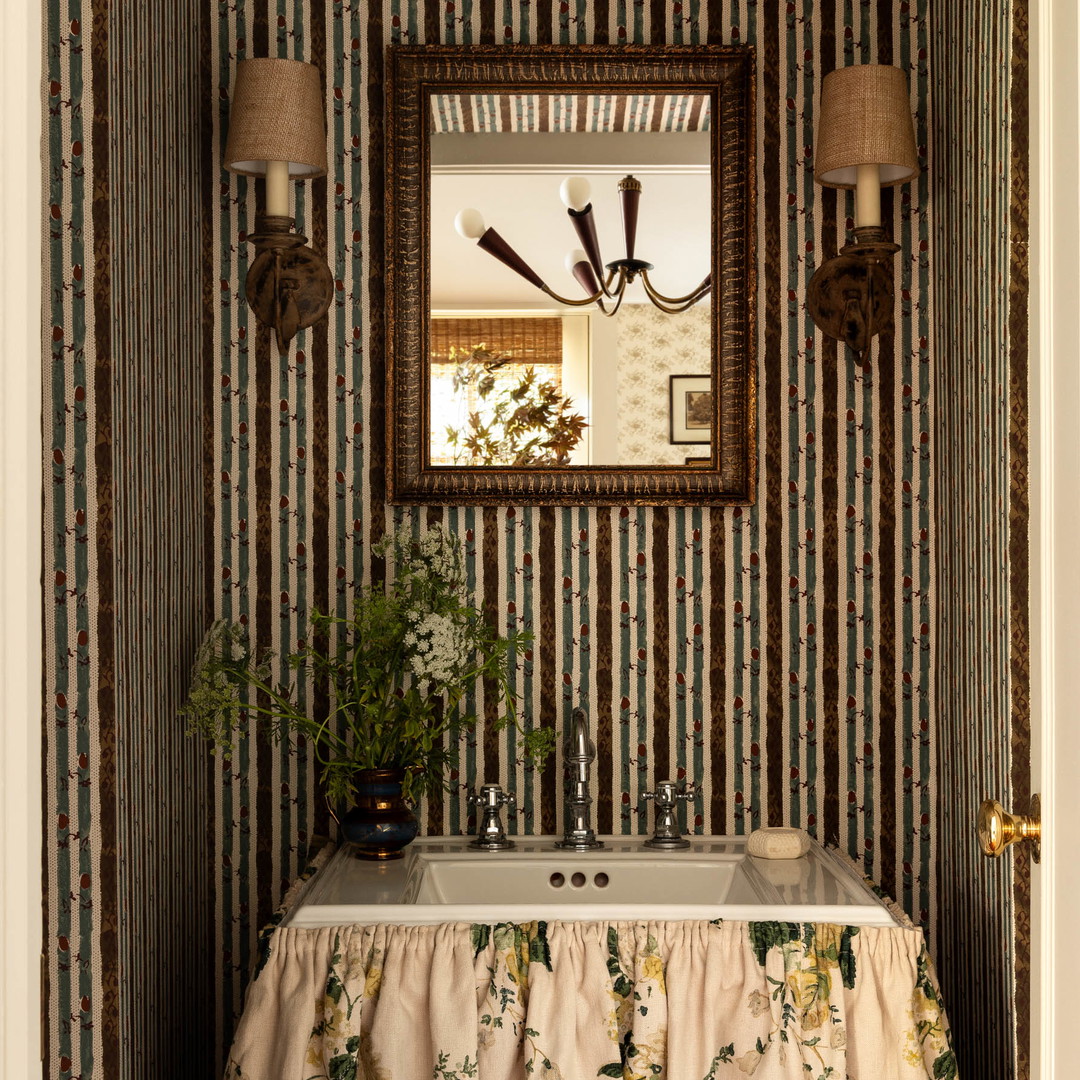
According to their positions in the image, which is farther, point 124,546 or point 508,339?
point 508,339

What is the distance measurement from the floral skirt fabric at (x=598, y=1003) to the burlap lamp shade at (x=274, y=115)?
4.09 ft

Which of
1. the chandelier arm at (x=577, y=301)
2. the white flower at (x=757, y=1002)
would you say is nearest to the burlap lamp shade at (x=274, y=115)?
the chandelier arm at (x=577, y=301)

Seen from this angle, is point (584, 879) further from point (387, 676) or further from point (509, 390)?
point (509, 390)

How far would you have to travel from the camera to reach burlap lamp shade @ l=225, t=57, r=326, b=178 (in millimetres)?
1952

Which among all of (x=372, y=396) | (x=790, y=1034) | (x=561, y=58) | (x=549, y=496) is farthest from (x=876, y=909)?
(x=561, y=58)

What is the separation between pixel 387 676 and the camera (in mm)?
1955

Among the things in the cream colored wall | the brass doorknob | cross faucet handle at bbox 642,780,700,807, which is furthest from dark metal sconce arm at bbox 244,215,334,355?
the brass doorknob

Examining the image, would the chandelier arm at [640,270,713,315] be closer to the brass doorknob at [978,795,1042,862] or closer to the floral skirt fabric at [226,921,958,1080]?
the floral skirt fabric at [226,921,958,1080]

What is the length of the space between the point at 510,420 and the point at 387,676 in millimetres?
517

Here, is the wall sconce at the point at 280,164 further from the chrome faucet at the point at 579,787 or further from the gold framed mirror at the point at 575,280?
the chrome faucet at the point at 579,787

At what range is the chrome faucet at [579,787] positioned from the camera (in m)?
2.02
